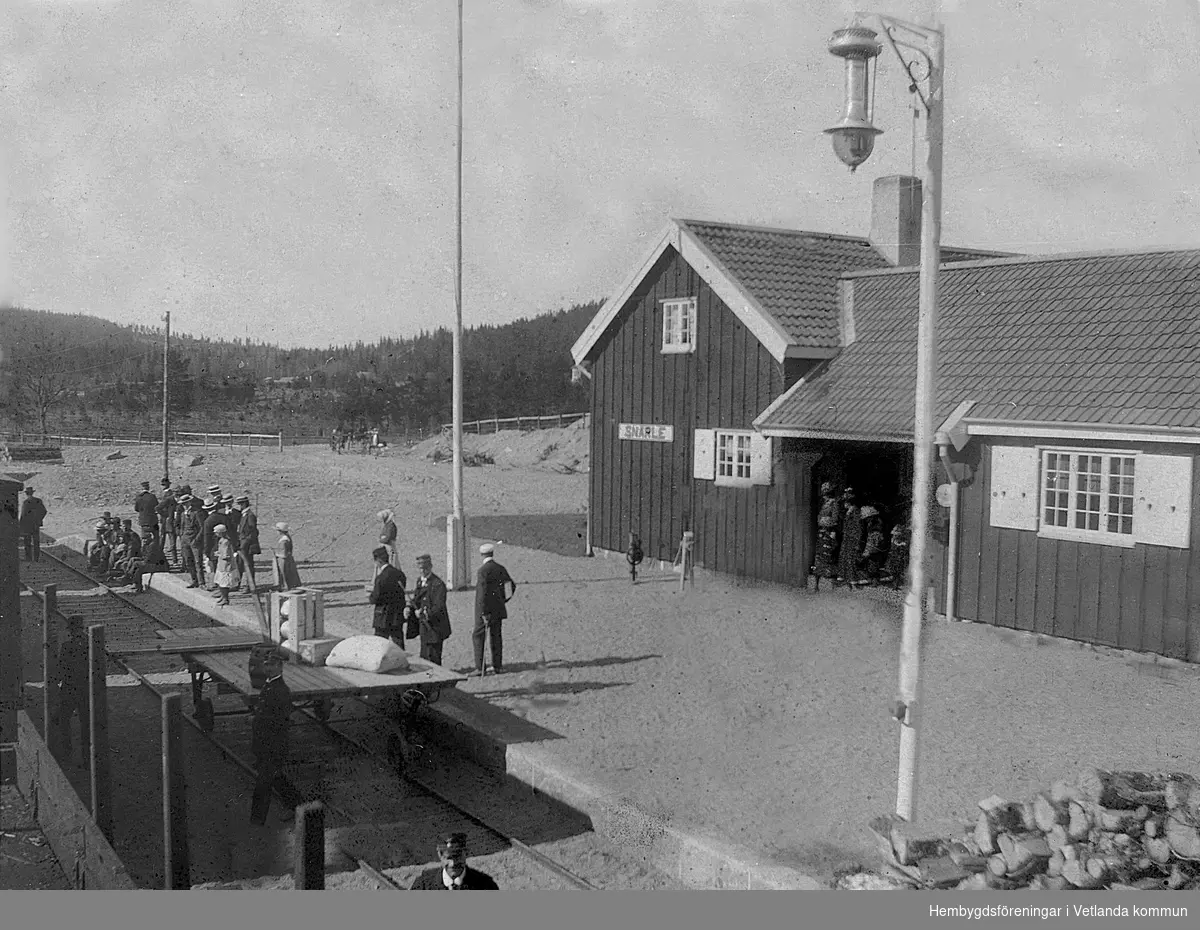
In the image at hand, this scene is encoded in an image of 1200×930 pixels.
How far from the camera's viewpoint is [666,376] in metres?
17.9

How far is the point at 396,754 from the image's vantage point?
9797mm

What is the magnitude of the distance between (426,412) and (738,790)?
2265cm

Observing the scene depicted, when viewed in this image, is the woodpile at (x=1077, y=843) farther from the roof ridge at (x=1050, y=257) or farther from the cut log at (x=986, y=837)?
the roof ridge at (x=1050, y=257)

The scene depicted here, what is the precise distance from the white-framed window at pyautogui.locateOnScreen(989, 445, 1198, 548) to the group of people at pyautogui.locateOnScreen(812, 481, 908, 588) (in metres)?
2.18

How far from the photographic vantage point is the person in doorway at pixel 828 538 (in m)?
15.2

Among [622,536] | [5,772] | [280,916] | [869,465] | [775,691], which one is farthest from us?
[622,536]

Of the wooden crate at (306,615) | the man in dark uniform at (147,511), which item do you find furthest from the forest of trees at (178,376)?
the wooden crate at (306,615)

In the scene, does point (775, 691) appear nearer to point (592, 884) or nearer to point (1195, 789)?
point (592, 884)

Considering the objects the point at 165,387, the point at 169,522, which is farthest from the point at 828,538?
the point at 169,522

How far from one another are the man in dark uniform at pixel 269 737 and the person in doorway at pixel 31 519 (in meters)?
8.70

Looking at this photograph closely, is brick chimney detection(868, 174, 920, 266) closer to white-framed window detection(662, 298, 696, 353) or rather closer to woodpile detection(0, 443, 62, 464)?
white-framed window detection(662, 298, 696, 353)

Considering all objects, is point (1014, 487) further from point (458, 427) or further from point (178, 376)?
point (178, 376)

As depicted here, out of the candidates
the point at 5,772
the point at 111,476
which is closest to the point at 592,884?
the point at 5,772

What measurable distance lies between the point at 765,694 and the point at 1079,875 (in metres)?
4.86
